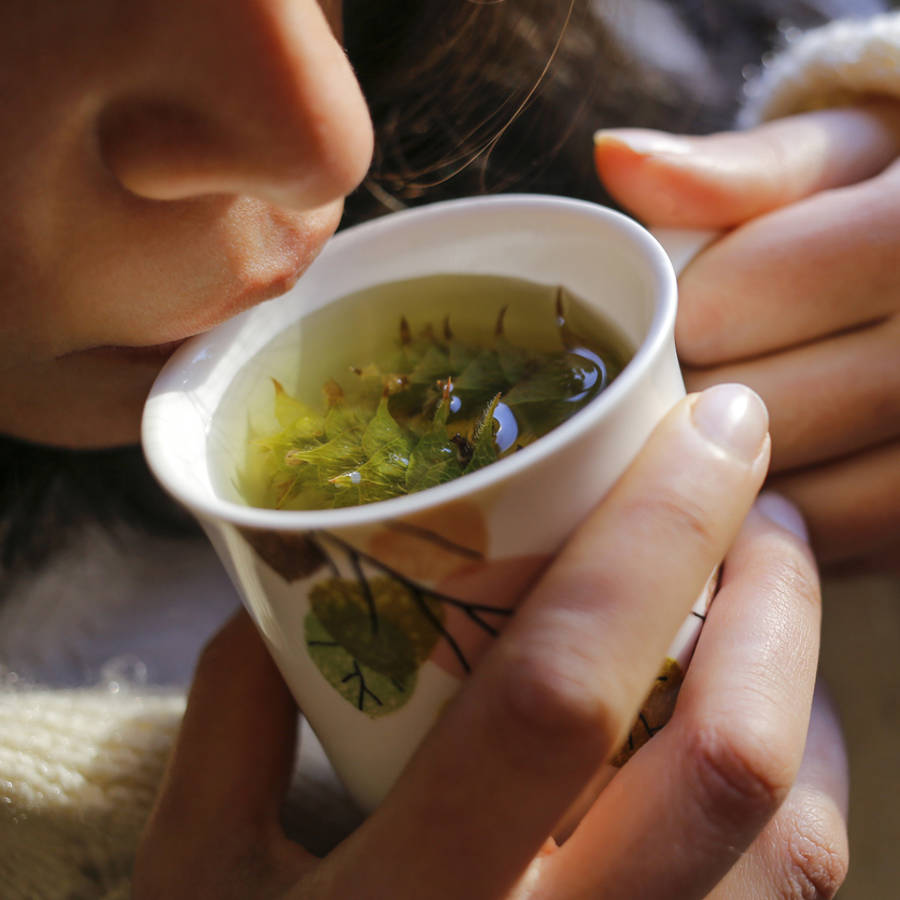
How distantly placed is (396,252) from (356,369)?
0.10 m

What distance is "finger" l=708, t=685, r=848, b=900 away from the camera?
55 cm

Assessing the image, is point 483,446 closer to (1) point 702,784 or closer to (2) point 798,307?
(1) point 702,784

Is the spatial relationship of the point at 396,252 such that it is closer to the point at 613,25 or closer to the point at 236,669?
the point at 236,669

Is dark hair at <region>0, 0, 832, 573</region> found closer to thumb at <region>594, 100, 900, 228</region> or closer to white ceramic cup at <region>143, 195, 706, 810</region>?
thumb at <region>594, 100, 900, 228</region>

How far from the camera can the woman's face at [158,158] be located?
0.42 meters

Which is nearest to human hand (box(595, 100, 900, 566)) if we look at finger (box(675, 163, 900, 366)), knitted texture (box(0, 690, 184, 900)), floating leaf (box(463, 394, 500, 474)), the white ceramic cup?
finger (box(675, 163, 900, 366))

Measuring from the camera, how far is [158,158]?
0.44 m

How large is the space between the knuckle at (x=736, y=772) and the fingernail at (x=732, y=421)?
16 cm

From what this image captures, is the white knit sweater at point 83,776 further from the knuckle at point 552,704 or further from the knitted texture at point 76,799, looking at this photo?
the knuckle at point 552,704

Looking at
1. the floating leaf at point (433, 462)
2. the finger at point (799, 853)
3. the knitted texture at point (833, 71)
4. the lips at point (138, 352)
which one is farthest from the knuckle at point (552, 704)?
the knitted texture at point (833, 71)

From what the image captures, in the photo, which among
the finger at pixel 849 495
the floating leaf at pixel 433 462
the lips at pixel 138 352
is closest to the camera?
the floating leaf at pixel 433 462

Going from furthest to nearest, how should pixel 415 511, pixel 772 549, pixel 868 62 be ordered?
pixel 868 62
pixel 772 549
pixel 415 511

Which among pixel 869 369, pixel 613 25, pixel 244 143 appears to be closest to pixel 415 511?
pixel 244 143

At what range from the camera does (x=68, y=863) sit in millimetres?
700
